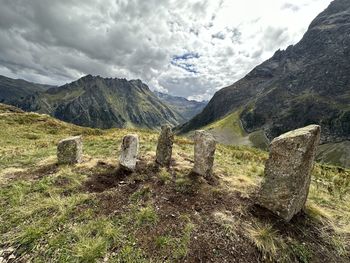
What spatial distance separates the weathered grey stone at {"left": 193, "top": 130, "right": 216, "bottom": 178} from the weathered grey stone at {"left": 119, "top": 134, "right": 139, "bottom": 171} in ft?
11.1

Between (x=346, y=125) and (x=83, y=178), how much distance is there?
737 feet

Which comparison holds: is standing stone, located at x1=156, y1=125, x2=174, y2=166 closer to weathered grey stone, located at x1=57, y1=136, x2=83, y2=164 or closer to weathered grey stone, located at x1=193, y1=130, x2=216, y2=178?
weathered grey stone, located at x1=193, y1=130, x2=216, y2=178

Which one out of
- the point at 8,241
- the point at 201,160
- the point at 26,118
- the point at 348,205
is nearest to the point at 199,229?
the point at 201,160

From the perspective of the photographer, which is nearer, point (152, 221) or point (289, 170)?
point (152, 221)

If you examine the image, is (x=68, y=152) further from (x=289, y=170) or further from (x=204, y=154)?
(x=289, y=170)

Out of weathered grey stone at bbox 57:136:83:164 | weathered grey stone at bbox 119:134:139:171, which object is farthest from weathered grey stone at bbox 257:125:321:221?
weathered grey stone at bbox 57:136:83:164

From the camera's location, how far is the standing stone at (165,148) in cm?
1410

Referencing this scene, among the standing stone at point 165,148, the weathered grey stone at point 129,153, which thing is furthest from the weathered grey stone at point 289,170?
the weathered grey stone at point 129,153

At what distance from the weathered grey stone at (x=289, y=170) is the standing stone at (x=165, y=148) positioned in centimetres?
611

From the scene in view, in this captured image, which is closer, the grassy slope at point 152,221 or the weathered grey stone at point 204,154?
the grassy slope at point 152,221

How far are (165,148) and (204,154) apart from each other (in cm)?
253

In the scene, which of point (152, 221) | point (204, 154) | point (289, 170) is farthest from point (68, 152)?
point (289, 170)

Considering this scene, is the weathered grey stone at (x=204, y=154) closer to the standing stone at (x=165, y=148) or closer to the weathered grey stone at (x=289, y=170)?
the standing stone at (x=165, y=148)

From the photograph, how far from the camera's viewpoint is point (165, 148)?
14117mm
